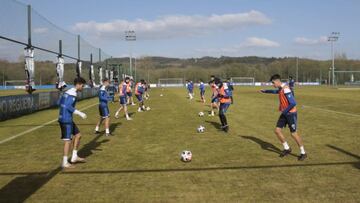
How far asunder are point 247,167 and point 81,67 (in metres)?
33.4

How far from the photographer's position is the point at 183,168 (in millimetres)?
8391

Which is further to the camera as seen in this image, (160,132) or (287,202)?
(160,132)

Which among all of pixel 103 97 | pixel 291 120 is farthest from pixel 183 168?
pixel 103 97

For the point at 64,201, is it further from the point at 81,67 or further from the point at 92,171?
the point at 81,67

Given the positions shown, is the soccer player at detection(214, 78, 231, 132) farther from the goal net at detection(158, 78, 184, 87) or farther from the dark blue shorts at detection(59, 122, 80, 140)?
the goal net at detection(158, 78, 184, 87)

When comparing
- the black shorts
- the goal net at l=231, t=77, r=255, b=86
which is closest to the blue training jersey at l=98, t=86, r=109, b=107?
the black shorts

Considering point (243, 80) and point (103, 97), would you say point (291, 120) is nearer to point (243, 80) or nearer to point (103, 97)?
point (103, 97)

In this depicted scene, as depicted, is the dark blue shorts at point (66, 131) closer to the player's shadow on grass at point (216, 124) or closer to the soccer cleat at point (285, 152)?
the soccer cleat at point (285, 152)

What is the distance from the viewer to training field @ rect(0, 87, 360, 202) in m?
6.46

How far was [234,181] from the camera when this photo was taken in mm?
7258

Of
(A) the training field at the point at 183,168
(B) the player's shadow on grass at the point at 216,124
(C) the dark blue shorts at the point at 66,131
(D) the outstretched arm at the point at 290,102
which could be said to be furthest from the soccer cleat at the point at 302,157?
(B) the player's shadow on grass at the point at 216,124

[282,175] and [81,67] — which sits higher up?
[81,67]

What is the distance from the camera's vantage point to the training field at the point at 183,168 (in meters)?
6.46

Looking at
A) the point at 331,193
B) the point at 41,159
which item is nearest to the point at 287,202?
the point at 331,193
